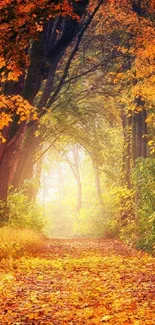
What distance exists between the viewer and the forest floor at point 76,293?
5.97 m

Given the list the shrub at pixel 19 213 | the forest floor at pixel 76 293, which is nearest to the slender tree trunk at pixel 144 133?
the shrub at pixel 19 213

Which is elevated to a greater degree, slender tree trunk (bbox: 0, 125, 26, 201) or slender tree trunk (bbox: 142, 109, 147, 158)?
A: slender tree trunk (bbox: 142, 109, 147, 158)

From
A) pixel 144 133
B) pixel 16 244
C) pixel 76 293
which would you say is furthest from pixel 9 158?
pixel 76 293

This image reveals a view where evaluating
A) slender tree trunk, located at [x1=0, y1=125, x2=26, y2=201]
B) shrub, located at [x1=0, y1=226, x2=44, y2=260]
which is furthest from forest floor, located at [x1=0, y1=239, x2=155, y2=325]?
slender tree trunk, located at [x1=0, y1=125, x2=26, y2=201]

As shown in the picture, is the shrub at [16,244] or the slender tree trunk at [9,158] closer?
the shrub at [16,244]

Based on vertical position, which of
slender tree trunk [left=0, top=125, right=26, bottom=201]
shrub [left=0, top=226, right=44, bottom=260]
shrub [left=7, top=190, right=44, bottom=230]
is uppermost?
slender tree trunk [left=0, top=125, right=26, bottom=201]

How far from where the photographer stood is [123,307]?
6441 millimetres

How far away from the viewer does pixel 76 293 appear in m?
7.63

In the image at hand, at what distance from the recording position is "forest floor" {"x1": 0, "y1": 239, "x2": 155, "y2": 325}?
5.97 metres

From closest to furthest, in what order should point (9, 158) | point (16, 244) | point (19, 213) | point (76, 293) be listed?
point (76, 293) < point (16, 244) < point (9, 158) < point (19, 213)

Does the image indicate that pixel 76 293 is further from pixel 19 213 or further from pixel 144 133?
pixel 144 133

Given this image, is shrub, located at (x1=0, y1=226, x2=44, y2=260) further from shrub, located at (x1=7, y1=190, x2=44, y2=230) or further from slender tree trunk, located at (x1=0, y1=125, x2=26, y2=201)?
shrub, located at (x1=7, y1=190, x2=44, y2=230)

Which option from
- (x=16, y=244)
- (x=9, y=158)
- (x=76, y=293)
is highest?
(x=9, y=158)

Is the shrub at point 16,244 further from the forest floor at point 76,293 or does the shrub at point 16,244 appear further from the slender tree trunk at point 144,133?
the slender tree trunk at point 144,133
